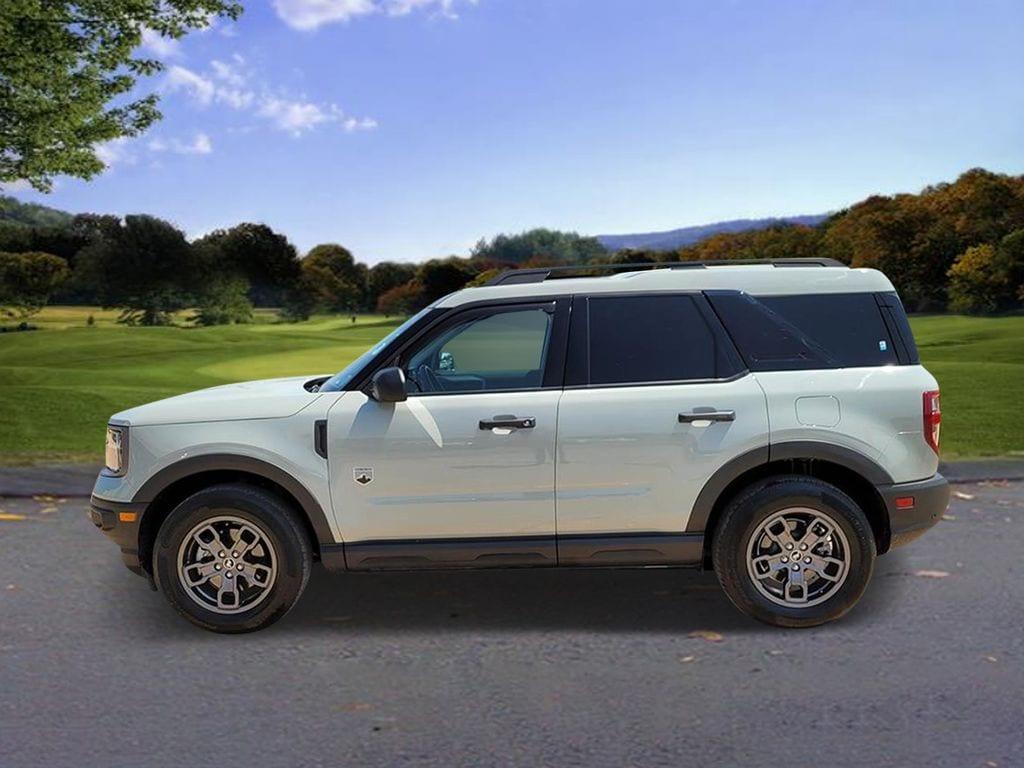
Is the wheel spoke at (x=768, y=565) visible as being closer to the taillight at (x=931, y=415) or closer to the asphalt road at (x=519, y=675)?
the asphalt road at (x=519, y=675)

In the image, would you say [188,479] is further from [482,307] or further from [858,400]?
[858,400]

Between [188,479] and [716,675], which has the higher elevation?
[188,479]

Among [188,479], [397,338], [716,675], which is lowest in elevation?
[716,675]

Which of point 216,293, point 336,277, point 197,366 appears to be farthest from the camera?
point 336,277

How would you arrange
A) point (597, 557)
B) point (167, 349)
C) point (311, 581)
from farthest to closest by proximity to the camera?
point (167, 349) → point (311, 581) → point (597, 557)

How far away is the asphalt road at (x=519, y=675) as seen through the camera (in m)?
3.62

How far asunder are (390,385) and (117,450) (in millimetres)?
1550

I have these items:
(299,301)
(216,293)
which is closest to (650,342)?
(216,293)

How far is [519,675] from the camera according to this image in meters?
4.38

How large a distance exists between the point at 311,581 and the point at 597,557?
1864 millimetres

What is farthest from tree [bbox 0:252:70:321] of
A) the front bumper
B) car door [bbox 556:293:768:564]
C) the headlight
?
car door [bbox 556:293:768:564]

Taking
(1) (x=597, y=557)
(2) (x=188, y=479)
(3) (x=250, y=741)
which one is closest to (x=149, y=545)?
(2) (x=188, y=479)

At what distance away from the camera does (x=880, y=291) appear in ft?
16.9

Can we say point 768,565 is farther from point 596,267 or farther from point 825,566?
point 596,267
